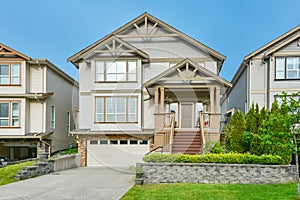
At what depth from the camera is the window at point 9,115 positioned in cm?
1955

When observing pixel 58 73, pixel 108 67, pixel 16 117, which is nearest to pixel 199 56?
pixel 108 67

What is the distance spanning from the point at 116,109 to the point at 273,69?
10384 mm

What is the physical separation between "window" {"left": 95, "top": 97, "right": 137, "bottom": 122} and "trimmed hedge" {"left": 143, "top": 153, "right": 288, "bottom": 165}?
666cm

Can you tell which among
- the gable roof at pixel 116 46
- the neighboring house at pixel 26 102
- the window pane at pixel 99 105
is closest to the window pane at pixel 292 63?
the gable roof at pixel 116 46

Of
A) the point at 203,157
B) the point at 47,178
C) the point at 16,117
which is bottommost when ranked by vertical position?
the point at 47,178

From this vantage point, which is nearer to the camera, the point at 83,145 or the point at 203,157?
the point at 203,157

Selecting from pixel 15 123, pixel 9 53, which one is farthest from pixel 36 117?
pixel 9 53

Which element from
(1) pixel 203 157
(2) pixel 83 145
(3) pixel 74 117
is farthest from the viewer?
(3) pixel 74 117

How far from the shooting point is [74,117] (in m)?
26.4

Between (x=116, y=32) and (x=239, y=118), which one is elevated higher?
(x=116, y=32)

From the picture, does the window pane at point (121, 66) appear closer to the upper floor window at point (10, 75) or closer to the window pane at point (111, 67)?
the window pane at point (111, 67)

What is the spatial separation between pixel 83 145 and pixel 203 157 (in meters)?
Result: 9.45

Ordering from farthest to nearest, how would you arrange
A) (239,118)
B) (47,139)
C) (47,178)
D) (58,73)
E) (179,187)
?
(58,73), (47,139), (239,118), (47,178), (179,187)

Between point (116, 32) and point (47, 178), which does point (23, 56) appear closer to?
point (116, 32)
